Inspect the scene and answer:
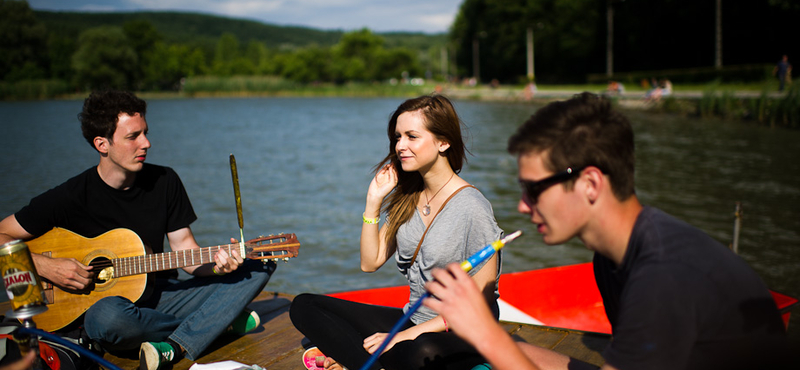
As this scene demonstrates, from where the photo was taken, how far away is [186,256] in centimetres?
329

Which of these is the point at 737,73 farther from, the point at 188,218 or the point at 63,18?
the point at 63,18

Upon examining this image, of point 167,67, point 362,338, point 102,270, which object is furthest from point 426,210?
point 167,67

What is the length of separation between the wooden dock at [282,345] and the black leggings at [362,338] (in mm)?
429

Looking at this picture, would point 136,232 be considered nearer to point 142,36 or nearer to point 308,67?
point 308,67

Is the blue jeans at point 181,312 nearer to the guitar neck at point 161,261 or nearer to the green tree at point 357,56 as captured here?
the guitar neck at point 161,261

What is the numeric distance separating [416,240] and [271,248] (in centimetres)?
86

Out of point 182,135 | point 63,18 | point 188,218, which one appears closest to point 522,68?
point 182,135

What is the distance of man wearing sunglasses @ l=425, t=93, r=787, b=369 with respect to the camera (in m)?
1.52

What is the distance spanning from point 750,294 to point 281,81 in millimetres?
86196

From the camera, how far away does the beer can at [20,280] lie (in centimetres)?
189

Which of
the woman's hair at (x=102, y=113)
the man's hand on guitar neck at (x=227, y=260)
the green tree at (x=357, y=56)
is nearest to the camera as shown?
the man's hand on guitar neck at (x=227, y=260)

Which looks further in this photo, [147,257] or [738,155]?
[738,155]

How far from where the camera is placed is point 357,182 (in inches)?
647

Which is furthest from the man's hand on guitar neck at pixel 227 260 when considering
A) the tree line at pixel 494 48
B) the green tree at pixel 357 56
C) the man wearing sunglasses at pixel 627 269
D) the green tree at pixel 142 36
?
the green tree at pixel 142 36
